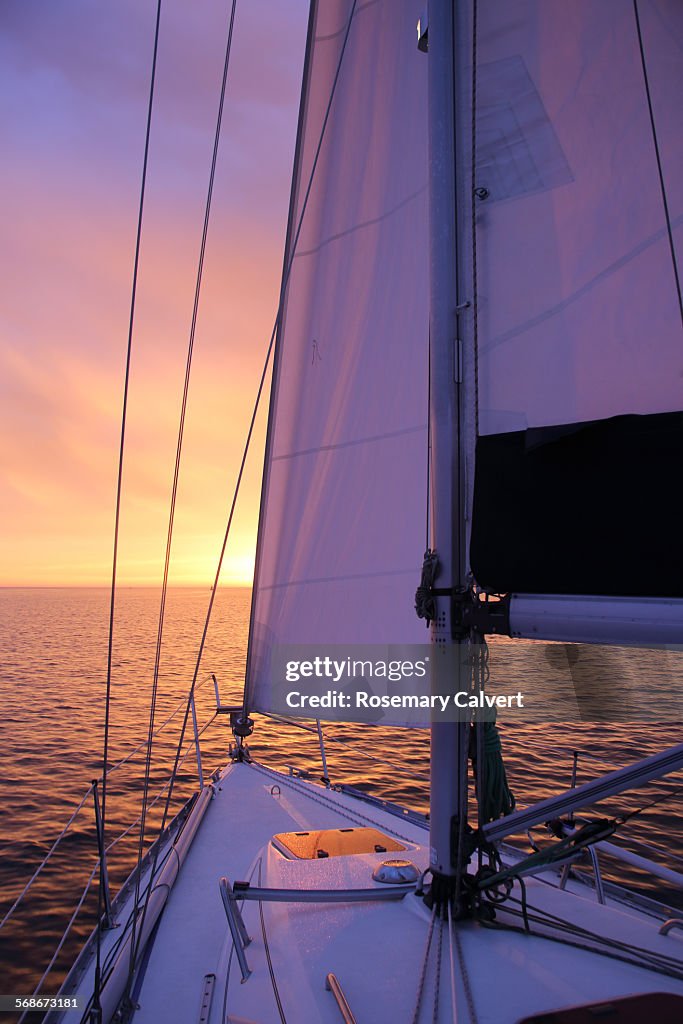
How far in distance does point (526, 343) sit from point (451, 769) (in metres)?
2.08

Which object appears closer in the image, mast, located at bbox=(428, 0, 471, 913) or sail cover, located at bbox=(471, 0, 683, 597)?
sail cover, located at bbox=(471, 0, 683, 597)

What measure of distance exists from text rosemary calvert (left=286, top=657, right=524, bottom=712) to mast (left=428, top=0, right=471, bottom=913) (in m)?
0.68

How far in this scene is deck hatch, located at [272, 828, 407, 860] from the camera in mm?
3701

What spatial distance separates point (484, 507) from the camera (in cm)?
270

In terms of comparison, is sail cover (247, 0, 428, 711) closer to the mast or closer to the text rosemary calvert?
the text rosemary calvert

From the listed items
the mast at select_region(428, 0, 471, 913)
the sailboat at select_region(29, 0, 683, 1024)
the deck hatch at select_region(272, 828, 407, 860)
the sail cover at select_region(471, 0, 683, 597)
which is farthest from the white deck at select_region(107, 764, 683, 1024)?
the sail cover at select_region(471, 0, 683, 597)

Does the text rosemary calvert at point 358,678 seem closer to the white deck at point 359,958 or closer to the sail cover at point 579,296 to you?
the white deck at point 359,958

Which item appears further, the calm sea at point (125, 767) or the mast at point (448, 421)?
the calm sea at point (125, 767)

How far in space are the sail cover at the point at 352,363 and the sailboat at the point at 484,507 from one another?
27 millimetres

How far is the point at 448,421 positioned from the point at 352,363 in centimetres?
157

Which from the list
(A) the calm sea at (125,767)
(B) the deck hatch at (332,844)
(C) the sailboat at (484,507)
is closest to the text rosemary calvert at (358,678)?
(C) the sailboat at (484,507)

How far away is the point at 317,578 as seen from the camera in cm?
440

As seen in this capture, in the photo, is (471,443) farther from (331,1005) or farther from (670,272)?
(331,1005)

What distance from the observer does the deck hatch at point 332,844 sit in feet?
12.1
